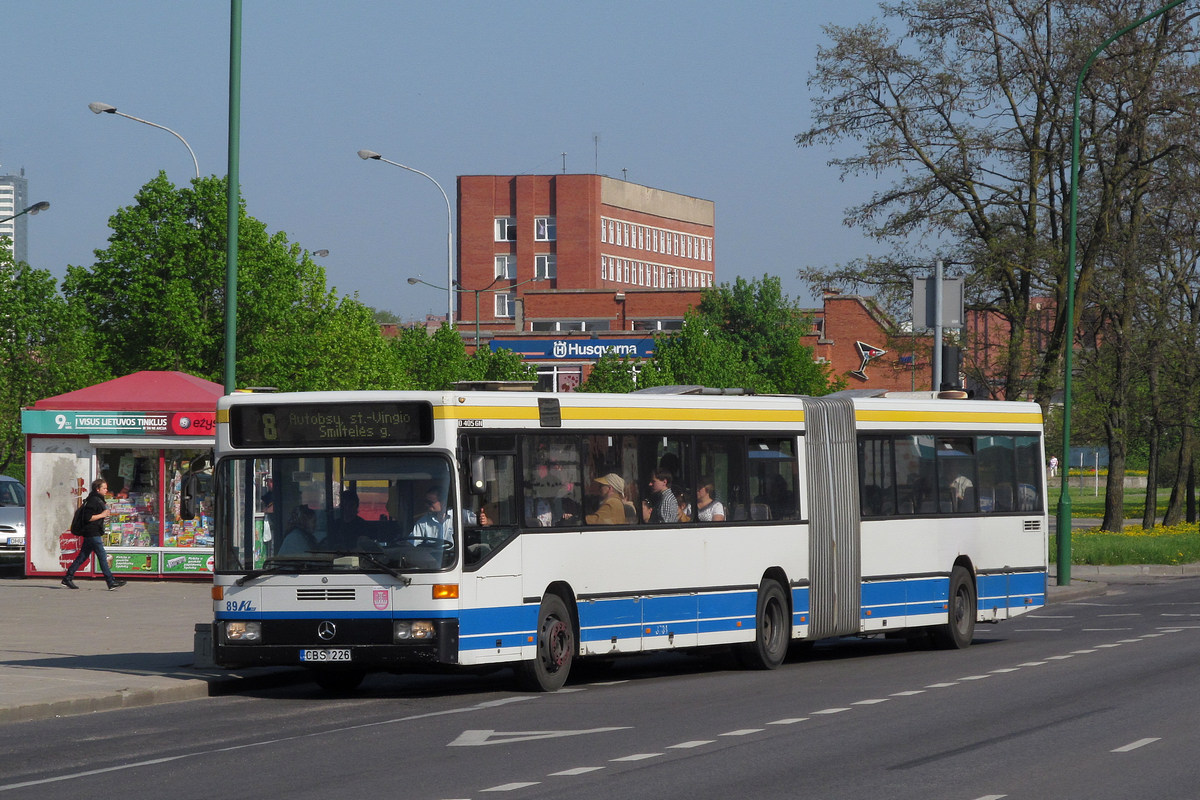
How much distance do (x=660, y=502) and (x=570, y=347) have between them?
286 ft

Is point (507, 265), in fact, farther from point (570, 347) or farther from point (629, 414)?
point (629, 414)

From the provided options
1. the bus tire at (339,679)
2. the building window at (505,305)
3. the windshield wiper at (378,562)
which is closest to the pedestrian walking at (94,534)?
the bus tire at (339,679)

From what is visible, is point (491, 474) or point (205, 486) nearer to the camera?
point (491, 474)

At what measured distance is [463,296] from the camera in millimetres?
129125

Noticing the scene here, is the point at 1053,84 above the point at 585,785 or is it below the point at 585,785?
above

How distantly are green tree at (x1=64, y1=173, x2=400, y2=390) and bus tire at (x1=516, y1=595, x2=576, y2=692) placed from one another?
28829mm

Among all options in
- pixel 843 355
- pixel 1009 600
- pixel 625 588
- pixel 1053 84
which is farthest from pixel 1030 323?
pixel 843 355

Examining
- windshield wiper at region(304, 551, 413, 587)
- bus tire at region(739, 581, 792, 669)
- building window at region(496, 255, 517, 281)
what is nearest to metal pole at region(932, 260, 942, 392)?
bus tire at region(739, 581, 792, 669)

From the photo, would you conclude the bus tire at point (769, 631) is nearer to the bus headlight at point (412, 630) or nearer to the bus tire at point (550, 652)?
the bus tire at point (550, 652)

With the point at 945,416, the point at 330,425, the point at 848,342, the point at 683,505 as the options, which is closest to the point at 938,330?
the point at 945,416

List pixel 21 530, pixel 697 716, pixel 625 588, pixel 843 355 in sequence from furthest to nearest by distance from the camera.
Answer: pixel 843 355
pixel 21 530
pixel 625 588
pixel 697 716

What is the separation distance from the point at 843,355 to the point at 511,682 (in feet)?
323

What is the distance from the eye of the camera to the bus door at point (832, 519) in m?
18.4

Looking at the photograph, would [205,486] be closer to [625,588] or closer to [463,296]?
[625,588]
